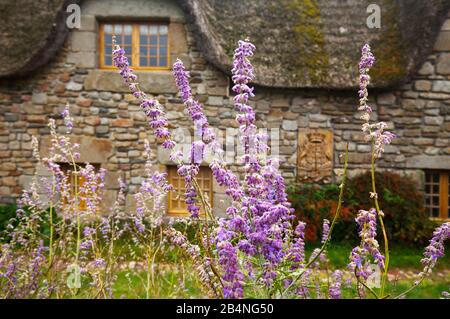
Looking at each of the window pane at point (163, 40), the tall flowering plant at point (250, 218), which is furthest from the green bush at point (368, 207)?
the tall flowering plant at point (250, 218)

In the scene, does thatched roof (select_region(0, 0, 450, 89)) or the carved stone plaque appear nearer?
thatched roof (select_region(0, 0, 450, 89))

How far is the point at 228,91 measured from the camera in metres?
6.89

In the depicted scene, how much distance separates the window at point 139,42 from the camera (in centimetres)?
715

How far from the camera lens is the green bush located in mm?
6375

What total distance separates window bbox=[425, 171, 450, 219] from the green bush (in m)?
0.56

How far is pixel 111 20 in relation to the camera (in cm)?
709

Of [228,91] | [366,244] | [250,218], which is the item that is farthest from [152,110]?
[228,91]

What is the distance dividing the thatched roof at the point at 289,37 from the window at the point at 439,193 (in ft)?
6.06

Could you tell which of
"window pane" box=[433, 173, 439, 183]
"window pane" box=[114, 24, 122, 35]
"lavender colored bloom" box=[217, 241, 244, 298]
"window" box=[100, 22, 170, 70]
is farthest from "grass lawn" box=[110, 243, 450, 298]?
"window pane" box=[114, 24, 122, 35]

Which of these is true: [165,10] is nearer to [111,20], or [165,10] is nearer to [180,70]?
[111,20]

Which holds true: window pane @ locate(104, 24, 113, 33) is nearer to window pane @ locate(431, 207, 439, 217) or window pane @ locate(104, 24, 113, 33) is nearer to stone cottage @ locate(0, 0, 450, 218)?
stone cottage @ locate(0, 0, 450, 218)

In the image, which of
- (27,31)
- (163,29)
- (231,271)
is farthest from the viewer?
(163,29)

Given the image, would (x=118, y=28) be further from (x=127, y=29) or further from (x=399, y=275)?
(x=399, y=275)

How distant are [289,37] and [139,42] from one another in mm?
2501
